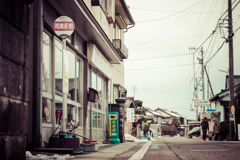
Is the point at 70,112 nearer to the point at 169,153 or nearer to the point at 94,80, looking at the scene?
the point at 94,80

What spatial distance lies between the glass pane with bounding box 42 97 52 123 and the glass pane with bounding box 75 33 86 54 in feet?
12.3

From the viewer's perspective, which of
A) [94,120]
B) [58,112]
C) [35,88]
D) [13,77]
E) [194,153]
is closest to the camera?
[13,77]

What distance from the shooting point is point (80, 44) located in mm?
12734

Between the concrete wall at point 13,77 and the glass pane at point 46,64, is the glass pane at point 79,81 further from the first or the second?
the concrete wall at point 13,77

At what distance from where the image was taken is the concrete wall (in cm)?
388

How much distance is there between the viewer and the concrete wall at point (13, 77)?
12.7ft

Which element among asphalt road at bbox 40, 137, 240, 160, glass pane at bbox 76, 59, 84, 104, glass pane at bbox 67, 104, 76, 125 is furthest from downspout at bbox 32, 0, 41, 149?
glass pane at bbox 76, 59, 84, 104

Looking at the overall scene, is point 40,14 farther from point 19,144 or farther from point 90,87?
point 90,87

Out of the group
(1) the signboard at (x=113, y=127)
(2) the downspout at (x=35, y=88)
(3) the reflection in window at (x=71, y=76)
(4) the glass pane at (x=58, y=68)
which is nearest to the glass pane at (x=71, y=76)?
(3) the reflection in window at (x=71, y=76)

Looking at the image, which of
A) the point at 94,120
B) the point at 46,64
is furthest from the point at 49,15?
the point at 94,120

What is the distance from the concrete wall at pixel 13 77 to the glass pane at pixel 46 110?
3.76m

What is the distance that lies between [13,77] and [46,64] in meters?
4.54

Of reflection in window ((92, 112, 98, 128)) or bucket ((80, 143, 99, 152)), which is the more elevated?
reflection in window ((92, 112, 98, 128))

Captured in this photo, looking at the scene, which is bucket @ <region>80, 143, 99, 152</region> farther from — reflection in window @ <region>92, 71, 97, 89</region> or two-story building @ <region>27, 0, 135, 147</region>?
reflection in window @ <region>92, 71, 97, 89</region>
